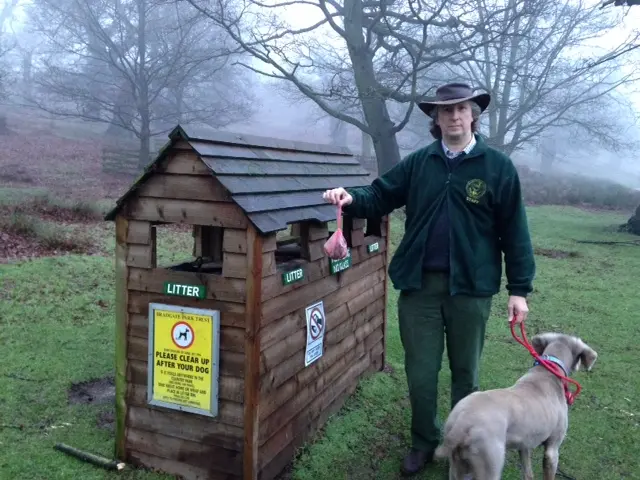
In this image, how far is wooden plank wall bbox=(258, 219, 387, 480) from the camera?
3.46m

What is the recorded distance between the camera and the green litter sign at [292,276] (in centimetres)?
352

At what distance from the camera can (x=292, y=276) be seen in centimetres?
360

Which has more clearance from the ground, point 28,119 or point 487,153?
point 28,119

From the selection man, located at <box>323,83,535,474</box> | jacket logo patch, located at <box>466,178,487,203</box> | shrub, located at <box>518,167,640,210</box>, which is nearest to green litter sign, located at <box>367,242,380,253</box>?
man, located at <box>323,83,535,474</box>

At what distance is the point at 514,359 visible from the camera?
6047 millimetres

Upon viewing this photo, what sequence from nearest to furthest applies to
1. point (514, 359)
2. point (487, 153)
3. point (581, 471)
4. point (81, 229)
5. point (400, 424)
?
point (487, 153)
point (581, 471)
point (400, 424)
point (514, 359)
point (81, 229)

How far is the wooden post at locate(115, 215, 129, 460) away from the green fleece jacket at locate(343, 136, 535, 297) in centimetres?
171

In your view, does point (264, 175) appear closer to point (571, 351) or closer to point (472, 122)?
point (472, 122)

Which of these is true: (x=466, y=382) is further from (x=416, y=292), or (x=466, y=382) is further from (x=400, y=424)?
(x=400, y=424)

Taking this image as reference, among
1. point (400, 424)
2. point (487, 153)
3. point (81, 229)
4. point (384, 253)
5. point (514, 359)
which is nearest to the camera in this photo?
point (487, 153)

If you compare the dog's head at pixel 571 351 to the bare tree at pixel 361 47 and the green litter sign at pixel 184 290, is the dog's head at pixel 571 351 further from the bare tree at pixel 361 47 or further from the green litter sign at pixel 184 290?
the bare tree at pixel 361 47

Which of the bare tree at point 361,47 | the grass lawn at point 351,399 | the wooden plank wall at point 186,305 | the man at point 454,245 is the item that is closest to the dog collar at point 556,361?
the man at point 454,245

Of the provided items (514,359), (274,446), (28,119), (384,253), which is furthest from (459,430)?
(28,119)

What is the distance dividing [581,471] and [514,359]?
215cm
